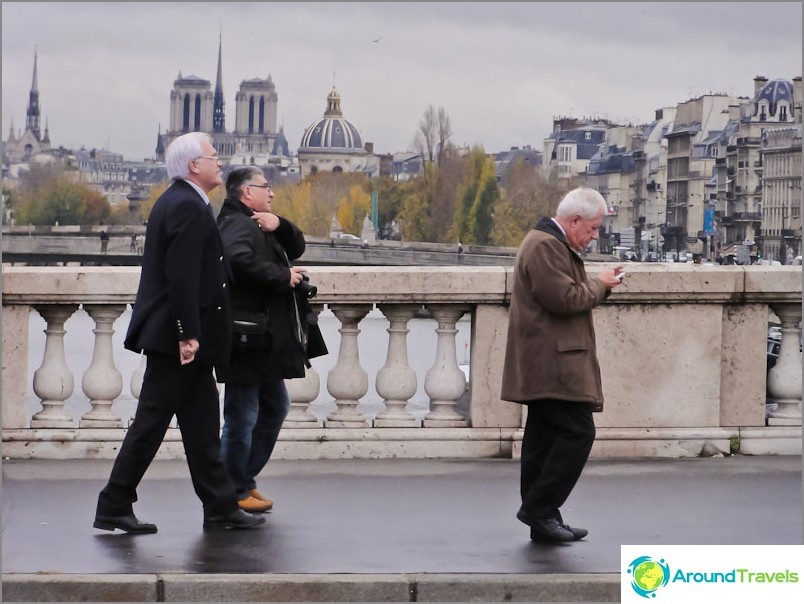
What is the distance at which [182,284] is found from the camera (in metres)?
5.87

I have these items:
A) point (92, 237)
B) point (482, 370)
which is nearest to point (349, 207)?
point (92, 237)

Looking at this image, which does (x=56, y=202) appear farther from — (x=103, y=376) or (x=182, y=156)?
(x=182, y=156)

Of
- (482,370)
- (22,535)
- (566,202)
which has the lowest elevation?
(22,535)

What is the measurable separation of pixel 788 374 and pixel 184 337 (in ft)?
11.3

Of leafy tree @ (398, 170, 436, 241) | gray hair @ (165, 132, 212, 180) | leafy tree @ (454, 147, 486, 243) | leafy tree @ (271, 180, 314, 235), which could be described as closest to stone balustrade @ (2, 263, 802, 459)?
gray hair @ (165, 132, 212, 180)

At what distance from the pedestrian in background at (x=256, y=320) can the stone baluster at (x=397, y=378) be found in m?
1.28

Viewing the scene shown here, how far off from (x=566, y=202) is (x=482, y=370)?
194cm

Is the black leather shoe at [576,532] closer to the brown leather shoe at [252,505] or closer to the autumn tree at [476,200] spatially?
the brown leather shoe at [252,505]

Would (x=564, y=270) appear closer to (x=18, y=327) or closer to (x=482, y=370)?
(x=482, y=370)

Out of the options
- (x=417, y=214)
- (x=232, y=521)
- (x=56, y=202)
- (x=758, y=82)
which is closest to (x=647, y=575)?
(x=232, y=521)

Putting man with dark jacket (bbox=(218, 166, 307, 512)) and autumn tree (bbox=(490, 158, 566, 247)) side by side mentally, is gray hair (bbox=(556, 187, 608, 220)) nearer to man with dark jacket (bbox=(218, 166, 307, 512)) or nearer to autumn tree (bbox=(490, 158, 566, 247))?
man with dark jacket (bbox=(218, 166, 307, 512))

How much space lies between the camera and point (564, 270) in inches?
237

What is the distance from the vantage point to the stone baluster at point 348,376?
782 cm

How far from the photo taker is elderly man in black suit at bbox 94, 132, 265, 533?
5.89 m
